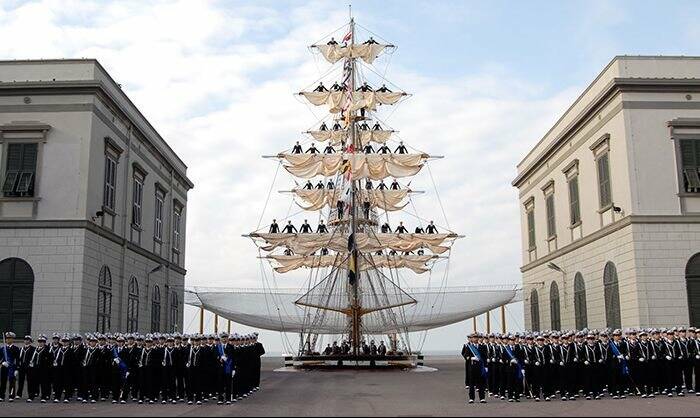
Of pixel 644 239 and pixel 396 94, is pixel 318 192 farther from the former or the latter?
pixel 644 239

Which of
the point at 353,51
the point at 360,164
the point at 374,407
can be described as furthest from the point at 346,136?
the point at 374,407

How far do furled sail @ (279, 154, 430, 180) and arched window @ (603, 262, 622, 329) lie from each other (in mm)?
14121

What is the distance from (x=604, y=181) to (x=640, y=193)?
2.87m

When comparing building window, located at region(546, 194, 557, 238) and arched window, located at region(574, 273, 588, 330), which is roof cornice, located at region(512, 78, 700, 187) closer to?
building window, located at region(546, 194, 557, 238)

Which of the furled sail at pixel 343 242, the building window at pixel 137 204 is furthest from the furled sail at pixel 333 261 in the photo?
the building window at pixel 137 204

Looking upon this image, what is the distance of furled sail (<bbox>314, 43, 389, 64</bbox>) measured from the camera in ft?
156

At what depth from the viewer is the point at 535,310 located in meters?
41.4

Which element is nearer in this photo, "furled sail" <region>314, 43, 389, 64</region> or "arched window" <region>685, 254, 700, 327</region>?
"arched window" <region>685, 254, 700, 327</region>

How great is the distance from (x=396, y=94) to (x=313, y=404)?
103 ft

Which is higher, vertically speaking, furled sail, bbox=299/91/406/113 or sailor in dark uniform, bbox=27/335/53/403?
furled sail, bbox=299/91/406/113

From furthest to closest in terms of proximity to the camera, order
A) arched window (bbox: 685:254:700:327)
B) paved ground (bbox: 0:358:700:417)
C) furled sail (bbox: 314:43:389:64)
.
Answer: furled sail (bbox: 314:43:389:64)
arched window (bbox: 685:254:700:327)
paved ground (bbox: 0:358:700:417)

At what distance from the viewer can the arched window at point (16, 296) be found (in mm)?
25719

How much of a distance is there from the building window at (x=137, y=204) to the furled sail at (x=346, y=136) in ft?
48.6

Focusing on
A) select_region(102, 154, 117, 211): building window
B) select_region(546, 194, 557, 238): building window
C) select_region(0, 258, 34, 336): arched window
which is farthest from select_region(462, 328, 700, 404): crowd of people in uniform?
select_region(546, 194, 557, 238): building window
